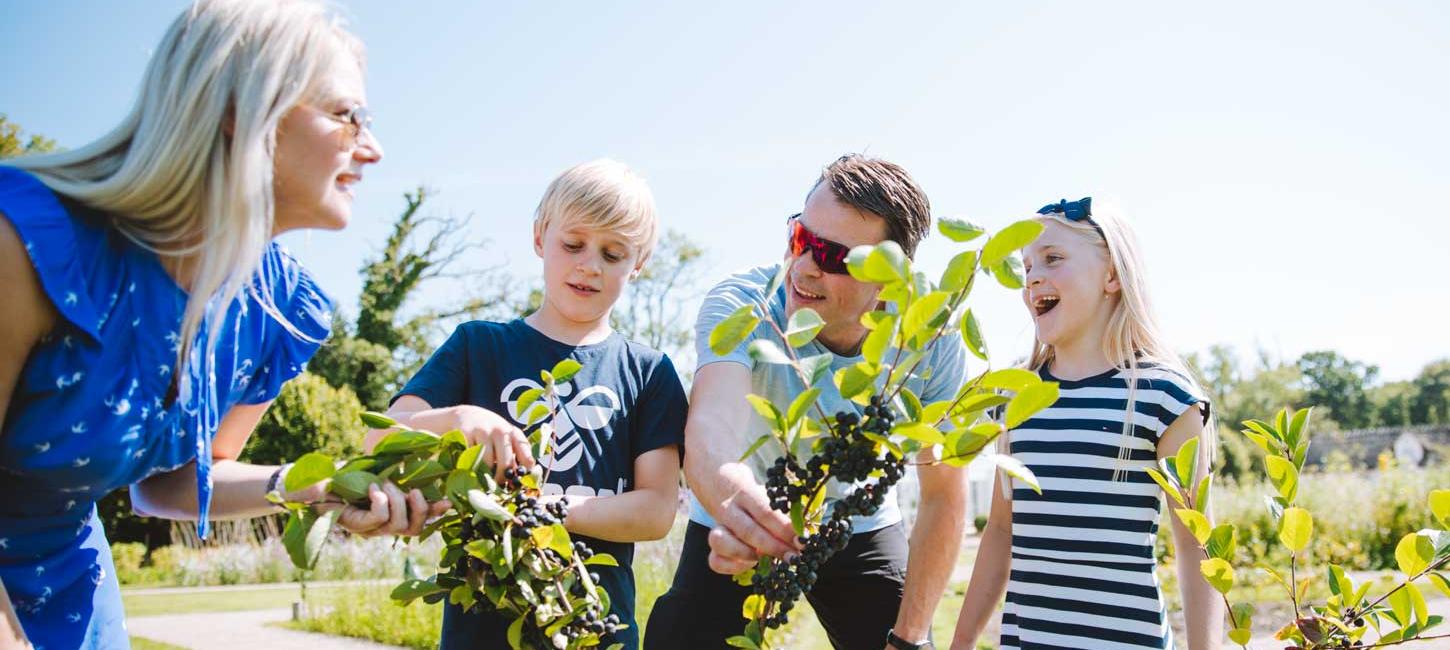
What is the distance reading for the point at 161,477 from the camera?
63.8 inches

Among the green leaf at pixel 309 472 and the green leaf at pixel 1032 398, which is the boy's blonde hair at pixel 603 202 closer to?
the green leaf at pixel 309 472

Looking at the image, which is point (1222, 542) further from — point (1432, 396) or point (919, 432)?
point (1432, 396)

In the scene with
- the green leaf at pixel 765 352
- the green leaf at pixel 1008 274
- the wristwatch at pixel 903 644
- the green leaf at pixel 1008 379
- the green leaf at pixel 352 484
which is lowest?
the wristwatch at pixel 903 644

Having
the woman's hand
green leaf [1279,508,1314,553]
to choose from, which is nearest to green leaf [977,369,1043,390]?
green leaf [1279,508,1314,553]

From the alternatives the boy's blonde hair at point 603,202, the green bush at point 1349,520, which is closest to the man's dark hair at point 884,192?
the boy's blonde hair at point 603,202

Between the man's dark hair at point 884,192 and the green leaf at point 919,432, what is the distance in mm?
1255

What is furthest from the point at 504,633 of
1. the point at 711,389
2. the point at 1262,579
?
the point at 1262,579

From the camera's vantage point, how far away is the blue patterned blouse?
48.6 inches

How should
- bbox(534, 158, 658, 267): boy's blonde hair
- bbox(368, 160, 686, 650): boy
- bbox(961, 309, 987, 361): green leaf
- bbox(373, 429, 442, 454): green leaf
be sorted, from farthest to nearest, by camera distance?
bbox(534, 158, 658, 267): boy's blonde hair < bbox(368, 160, 686, 650): boy < bbox(373, 429, 442, 454): green leaf < bbox(961, 309, 987, 361): green leaf

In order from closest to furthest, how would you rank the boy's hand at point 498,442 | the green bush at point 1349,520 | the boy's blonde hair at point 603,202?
1. the boy's hand at point 498,442
2. the boy's blonde hair at point 603,202
3. the green bush at point 1349,520

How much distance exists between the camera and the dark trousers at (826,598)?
234 cm

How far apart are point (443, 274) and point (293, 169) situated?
29333mm

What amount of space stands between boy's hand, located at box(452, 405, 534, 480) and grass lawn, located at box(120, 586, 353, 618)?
445 inches

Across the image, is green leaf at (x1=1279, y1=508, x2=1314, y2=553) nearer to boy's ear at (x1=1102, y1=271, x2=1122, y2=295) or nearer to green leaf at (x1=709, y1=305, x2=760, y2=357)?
green leaf at (x1=709, y1=305, x2=760, y2=357)
